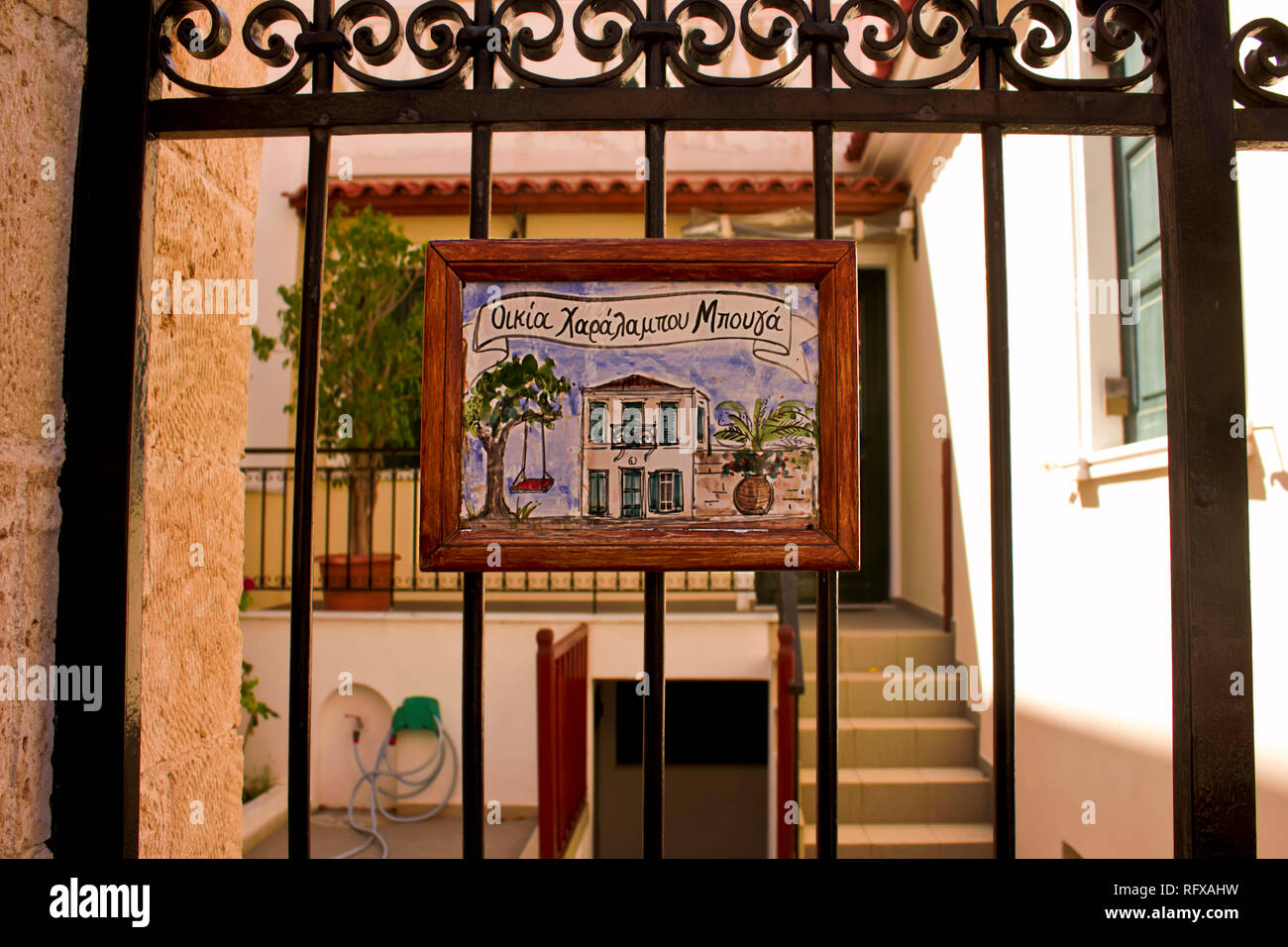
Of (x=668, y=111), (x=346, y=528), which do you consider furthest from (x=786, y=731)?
(x=346, y=528)

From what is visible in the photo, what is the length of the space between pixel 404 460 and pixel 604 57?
5.55 metres

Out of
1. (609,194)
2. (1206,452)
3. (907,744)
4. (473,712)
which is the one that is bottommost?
(907,744)

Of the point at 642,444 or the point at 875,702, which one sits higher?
the point at 642,444

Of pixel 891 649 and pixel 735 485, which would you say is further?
pixel 891 649

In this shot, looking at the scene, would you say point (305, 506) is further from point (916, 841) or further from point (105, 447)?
point (916, 841)

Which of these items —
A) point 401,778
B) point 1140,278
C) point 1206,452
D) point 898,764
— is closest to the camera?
point 1206,452

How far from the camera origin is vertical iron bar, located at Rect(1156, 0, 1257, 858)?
92 centimetres

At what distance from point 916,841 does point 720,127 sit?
3.83m

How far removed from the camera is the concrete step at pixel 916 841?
3826 millimetres

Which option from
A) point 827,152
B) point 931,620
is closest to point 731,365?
point 827,152

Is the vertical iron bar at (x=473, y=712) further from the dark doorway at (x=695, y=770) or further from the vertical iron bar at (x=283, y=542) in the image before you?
the dark doorway at (x=695, y=770)

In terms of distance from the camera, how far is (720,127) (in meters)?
1.02

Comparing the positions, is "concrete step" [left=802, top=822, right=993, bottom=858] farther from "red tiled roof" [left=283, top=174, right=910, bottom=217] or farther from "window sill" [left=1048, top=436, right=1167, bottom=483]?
"red tiled roof" [left=283, top=174, right=910, bottom=217]

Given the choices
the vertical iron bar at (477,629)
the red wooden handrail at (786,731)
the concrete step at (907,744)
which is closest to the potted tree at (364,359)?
the red wooden handrail at (786,731)
